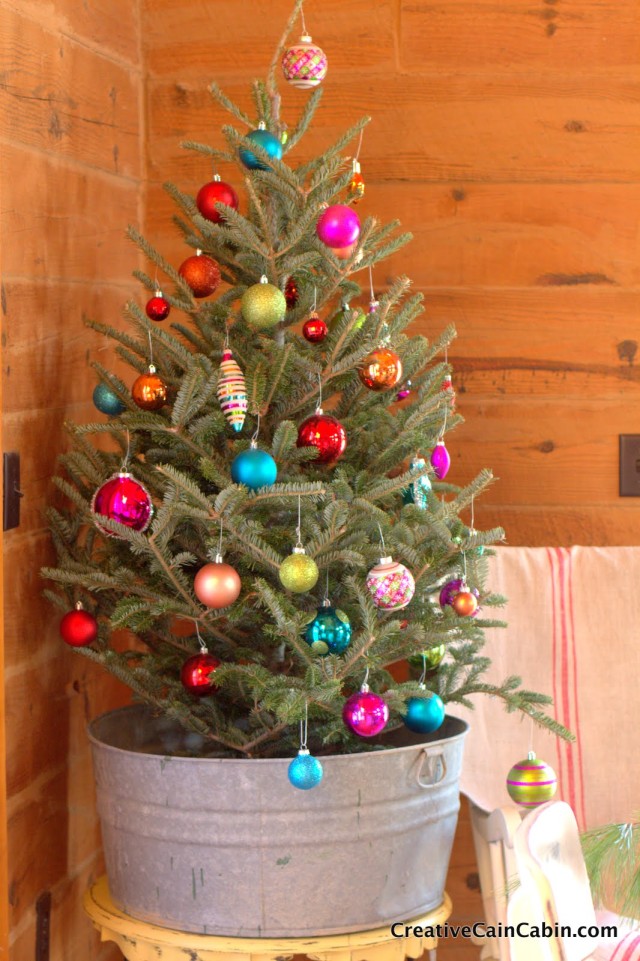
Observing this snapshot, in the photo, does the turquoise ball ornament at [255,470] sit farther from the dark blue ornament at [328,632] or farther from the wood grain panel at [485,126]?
the wood grain panel at [485,126]

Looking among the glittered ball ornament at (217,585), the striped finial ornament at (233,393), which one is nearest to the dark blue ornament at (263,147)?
the striped finial ornament at (233,393)

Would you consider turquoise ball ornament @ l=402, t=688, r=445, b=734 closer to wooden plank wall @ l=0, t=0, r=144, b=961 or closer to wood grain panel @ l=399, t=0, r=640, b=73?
wooden plank wall @ l=0, t=0, r=144, b=961

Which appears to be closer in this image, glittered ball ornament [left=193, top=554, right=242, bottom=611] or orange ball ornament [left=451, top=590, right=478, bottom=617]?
glittered ball ornament [left=193, top=554, right=242, bottom=611]

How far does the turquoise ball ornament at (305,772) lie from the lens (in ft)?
3.59

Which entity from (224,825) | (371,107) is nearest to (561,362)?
(371,107)

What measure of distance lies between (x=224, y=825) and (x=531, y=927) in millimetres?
343

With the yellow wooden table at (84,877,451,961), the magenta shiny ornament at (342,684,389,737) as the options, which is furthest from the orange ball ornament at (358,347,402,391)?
the yellow wooden table at (84,877,451,961)

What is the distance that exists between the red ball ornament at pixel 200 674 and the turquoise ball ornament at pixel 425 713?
0.76 feet

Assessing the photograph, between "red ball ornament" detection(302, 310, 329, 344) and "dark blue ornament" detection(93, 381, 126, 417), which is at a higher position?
"red ball ornament" detection(302, 310, 329, 344)

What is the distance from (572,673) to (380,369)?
62 cm

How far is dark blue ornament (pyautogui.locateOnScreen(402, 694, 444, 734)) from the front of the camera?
4.02 feet

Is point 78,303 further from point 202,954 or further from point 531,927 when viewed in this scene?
point 531,927

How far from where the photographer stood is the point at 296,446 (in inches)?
47.0

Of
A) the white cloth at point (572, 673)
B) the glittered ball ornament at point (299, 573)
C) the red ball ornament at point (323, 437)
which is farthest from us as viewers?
the white cloth at point (572, 673)
